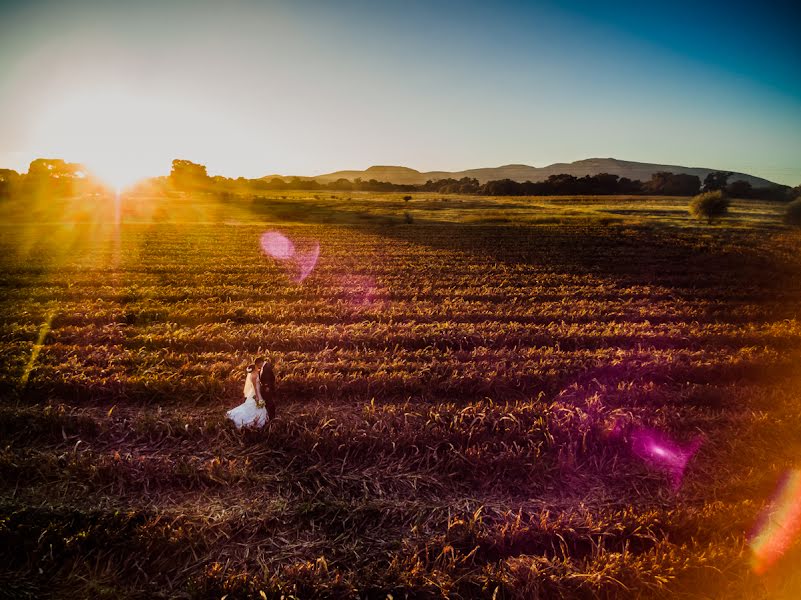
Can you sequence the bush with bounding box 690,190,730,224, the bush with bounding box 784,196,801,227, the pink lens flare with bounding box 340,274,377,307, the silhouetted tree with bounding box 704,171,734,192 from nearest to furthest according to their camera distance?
the pink lens flare with bounding box 340,274,377,307 → the bush with bounding box 690,190,730,224 → the bush with bounding box 784,196,801,227 → the silhouetted tree with bounding box 704,171,734,192

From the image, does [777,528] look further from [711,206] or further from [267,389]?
[711,206]

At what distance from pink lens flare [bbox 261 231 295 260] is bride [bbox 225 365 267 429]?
51.0ft

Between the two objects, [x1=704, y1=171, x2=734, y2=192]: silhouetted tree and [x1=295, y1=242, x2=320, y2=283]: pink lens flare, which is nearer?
[x1=295, y1=242, x2=320, y2=283]: pink lens flare

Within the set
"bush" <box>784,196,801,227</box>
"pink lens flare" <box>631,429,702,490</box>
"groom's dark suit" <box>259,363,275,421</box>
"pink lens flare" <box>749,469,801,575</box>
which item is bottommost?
"pink lens flare" <box>749,469,801,575</box>

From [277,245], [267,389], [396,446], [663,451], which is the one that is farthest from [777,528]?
[277,245]

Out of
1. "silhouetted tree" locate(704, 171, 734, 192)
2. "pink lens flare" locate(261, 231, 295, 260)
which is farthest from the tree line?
"pink lens flare" locate(261, 231, 295, 260)

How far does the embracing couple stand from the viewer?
18.4ft

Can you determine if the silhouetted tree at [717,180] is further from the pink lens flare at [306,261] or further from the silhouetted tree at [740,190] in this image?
the pink lens flare at [306,261]

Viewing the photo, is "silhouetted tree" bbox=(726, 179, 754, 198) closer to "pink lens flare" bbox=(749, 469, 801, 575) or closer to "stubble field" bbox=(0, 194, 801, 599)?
"stubble field" bbox=(0, 194, 801, 599)

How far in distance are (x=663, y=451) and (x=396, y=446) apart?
3557 mm

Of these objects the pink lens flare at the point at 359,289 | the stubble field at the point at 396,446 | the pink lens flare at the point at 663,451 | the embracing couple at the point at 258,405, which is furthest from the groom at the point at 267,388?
the pink lens flare at the point at 359,289

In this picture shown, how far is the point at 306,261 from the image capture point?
64.6ft

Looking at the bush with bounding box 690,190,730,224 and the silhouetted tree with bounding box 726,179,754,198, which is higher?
the silhouetted tree with bounding box 726,179,754,198

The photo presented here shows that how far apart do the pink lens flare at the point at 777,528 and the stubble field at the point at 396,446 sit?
0.06 metres
